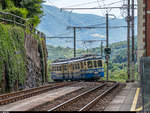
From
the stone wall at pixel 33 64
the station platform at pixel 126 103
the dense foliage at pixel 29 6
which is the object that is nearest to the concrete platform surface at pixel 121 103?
the station platform at pixel 126 103

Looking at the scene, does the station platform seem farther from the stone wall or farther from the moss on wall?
the stone wall

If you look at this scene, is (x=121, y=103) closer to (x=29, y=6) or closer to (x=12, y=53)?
(x=12, y=53)

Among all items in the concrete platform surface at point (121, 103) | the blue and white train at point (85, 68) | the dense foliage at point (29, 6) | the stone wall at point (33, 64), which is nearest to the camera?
the concrete platform surface at point (121, 103)

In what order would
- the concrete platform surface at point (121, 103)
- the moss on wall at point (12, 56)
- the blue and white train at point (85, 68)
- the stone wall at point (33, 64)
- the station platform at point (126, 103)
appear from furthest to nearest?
the blue and white train at point (85, 68) → the stone wall at point (33, 64) → the moss on wall at point (12, 56) → the concrete platform surface at point (121, 103) → the station platform at point (126, 103)

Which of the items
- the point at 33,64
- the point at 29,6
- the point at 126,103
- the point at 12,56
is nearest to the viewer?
the point at 126,103

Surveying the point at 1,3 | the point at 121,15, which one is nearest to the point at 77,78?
the point at 121,15

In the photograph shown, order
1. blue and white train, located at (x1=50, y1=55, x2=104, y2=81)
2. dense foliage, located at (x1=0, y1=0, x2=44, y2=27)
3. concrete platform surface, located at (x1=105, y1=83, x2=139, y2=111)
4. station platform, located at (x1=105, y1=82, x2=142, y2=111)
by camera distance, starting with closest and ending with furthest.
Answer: station platform, located at (x1=105, y1=82, x2=142, y2=111) → concrete platform surface, located at (x1=105, y1=83, x2=139, y2=111) → dense foliage, located at (x1=0, y1=0, x2=44, y2=27) → blue and white train, located at (x1=50, y1=55, x2=104, y2=81)

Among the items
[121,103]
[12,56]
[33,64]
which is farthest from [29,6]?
[121,103]

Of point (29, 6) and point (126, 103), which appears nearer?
point (126, 103)

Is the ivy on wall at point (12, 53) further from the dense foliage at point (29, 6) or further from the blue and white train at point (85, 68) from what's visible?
the blue and white train at point (85, 68)

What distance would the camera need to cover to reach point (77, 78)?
3253 centimetres

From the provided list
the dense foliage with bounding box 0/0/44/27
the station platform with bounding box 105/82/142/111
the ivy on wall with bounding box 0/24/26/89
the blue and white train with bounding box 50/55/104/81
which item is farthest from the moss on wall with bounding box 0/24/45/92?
the blue and white train with bounding box 50/55/104/81

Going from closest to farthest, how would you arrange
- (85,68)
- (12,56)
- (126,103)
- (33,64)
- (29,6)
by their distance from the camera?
(126,103) < (12,56) < (33,64) < (29,6) < (85,68)

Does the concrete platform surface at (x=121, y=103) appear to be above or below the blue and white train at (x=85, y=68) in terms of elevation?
below
